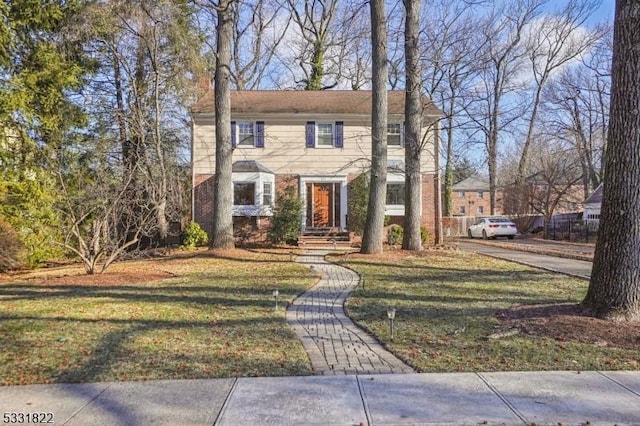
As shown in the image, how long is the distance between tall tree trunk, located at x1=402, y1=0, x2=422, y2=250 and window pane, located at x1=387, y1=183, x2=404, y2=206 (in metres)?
4.34

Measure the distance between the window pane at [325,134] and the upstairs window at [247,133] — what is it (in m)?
2.46

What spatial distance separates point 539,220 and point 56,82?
28787mm

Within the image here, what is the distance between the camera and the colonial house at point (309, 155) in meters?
20.2

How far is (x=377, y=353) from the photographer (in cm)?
517

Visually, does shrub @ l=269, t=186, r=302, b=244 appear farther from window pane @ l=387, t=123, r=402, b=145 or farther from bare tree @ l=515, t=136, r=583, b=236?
bare tree @ l=515, t=136, r=583, b=236

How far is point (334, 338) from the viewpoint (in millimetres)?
5828

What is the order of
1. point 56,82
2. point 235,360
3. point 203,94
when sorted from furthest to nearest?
point 203,94 < point 56,82 < point 235,360

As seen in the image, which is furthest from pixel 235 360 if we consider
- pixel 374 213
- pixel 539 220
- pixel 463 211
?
pixel 463 211

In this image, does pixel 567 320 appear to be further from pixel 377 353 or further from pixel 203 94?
pixel 203 94

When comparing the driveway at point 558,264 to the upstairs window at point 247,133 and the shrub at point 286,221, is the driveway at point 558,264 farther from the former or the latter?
the upstairs window at point 247,133

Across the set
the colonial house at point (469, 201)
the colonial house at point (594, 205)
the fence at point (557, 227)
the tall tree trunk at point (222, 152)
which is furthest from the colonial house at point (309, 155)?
the colonial house at point (469, 201)

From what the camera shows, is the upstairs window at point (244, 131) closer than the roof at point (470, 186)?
Yes

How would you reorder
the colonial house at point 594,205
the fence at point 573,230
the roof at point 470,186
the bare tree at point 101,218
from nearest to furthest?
the bare tree at point 101,218
the fence at point 573,230
the colonial house at point 594,205
the roof at point 470,186

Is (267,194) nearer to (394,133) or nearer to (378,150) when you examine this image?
(394,133)
